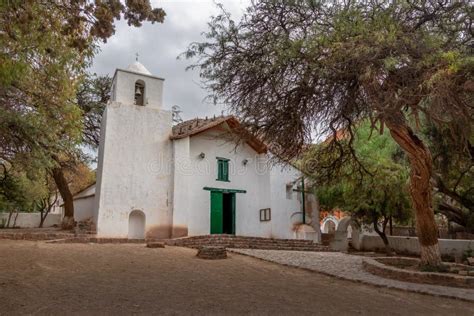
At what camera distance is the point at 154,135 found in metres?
18.1

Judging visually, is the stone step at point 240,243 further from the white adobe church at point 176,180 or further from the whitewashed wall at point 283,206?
A: the whitewashed wall at point 283,206

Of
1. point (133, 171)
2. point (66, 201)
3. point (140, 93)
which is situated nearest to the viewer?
point (133, 171)

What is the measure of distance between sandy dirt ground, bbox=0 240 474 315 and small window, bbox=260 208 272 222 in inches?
372

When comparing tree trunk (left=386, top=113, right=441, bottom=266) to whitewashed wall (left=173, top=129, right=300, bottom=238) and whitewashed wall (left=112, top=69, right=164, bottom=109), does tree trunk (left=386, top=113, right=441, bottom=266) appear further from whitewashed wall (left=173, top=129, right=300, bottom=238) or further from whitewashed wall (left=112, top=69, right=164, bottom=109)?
whitewashed wall (left=112, top=69, right=164, bottom=109)

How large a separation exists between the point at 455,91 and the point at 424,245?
433cm

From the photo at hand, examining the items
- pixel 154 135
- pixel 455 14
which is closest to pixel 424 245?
pixel 455 14

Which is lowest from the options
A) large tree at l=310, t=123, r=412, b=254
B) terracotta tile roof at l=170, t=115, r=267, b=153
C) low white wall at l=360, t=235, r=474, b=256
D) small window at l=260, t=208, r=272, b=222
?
low white wall at l=360, t=235, r=474, b=256

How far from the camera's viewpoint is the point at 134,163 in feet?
57.1

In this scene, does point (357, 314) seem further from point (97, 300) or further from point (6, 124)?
point (6, 124)

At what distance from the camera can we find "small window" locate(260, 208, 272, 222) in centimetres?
1994

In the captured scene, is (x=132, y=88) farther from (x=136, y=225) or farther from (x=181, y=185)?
(x=136, y=225)

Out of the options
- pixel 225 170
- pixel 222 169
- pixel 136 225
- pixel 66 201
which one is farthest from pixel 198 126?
pixel 66 201

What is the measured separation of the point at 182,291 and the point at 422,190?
19.7 feet

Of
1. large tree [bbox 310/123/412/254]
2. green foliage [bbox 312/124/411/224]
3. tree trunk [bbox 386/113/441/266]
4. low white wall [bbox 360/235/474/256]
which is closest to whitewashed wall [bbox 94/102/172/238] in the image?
large tree [bbox 310/123/412/254]
